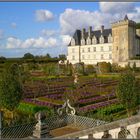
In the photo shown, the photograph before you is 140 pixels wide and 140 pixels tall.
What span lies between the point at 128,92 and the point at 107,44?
38.9m

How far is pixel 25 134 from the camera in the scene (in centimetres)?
1123

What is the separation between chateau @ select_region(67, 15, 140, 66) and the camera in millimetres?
48031

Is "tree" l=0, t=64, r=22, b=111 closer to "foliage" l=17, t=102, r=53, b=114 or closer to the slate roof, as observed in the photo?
"foliage" l=17, t=102, r=53, b=114

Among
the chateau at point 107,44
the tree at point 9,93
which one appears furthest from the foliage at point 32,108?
the chateau at point 107,44

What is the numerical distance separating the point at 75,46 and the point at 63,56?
1856 cm

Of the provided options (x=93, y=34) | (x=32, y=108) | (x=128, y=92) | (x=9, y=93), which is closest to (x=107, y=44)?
(x=93, y=34)

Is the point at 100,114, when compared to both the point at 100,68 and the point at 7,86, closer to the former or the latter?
the point at 7,86

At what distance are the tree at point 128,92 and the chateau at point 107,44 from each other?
34.4 meters

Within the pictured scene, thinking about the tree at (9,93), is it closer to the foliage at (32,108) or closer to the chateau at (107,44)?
the foliage at (32,108)

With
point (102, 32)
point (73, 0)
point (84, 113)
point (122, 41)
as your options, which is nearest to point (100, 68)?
point (122, 41)

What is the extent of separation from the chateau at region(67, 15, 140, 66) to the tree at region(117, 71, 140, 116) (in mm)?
34358

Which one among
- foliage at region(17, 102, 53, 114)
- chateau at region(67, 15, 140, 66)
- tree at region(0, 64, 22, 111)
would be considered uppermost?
chateau at region(67, 15, 140, 66)

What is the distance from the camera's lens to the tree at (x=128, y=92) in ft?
41.2

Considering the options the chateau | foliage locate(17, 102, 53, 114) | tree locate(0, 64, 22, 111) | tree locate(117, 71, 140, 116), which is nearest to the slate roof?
the chateau
